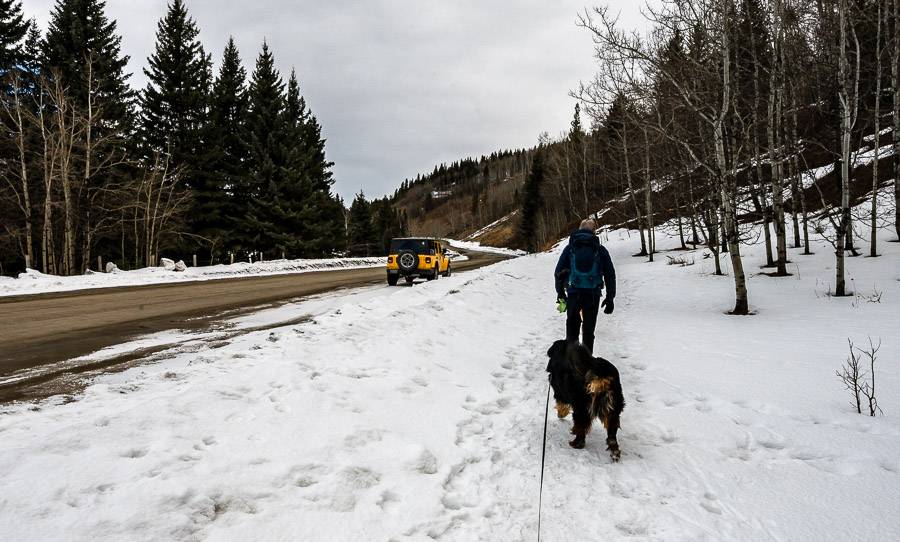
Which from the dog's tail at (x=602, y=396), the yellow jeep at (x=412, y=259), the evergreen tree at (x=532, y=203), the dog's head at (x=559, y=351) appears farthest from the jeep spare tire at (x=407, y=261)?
the evergreen tree at (x=532, y=203)

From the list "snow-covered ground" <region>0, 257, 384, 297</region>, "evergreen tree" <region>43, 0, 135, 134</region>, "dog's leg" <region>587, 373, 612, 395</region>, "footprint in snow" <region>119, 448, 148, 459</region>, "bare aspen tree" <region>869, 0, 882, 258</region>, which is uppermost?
"evergreen tree" <region>43, 0, 135, 134</region>

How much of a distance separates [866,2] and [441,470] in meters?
21.6

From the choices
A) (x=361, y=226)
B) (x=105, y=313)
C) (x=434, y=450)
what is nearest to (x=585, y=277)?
(x=434, y=450)

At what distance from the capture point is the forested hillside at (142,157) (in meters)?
20.7

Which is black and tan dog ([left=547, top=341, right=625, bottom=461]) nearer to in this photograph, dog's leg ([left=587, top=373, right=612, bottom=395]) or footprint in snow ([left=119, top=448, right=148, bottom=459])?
dog's leg ([left=587, top=373, right=612, bottom=395])

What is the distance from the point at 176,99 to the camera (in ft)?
92.2

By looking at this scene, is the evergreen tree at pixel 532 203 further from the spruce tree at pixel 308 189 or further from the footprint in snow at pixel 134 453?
the footprint in snow at pixel 134 453

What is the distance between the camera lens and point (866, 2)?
1422 cm

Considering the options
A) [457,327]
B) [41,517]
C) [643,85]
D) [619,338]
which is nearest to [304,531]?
[41,517]

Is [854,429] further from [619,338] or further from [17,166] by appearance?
[17,166]

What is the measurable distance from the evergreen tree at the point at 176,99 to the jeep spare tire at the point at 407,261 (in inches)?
772

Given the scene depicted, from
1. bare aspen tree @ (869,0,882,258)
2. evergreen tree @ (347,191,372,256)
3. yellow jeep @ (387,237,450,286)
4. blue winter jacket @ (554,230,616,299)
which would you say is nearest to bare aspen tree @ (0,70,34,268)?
yellow jeep @ (387,237,450,286)

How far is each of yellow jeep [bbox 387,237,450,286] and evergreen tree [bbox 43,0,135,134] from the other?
2035cm

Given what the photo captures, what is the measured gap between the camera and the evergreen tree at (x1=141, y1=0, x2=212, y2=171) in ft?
91.2
